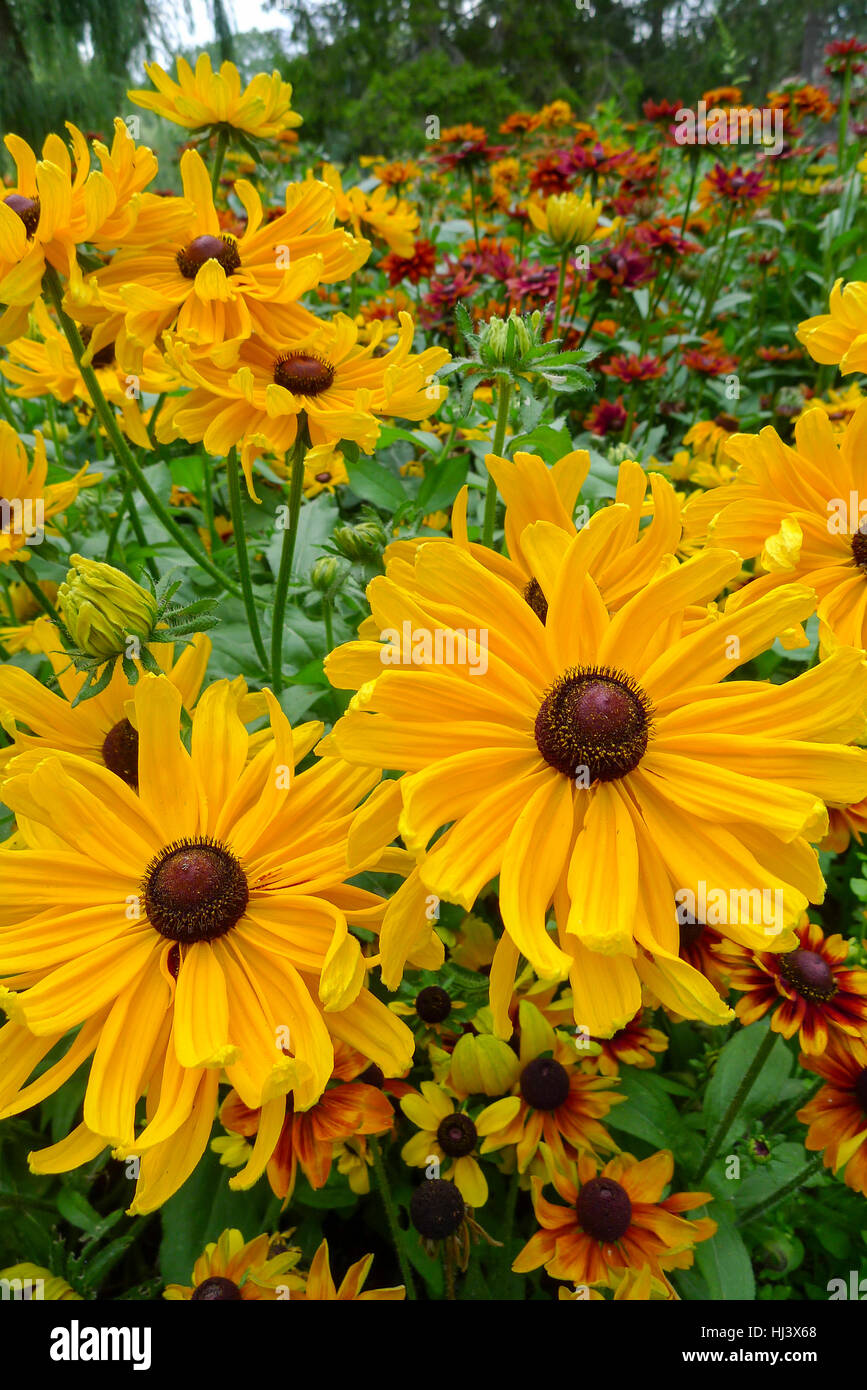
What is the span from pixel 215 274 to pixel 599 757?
803 mm

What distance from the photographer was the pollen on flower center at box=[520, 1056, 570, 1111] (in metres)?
1.11

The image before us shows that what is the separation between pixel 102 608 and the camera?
0.94 metres

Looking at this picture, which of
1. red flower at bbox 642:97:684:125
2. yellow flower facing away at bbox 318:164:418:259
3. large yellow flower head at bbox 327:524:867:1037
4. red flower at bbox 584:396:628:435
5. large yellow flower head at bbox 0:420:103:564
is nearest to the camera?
large yellow flower head at bbox 327:524:867:1037

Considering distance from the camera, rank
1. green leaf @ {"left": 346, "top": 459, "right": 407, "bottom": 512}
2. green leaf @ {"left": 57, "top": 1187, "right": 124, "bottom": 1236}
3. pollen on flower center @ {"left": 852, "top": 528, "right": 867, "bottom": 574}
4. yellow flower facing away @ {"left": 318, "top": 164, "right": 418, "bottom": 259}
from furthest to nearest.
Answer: yellow flower facing away @ {"left": 318, "top": 164, "right": 418, "bottom": 259} < green leaf @ {"left": 346, "top": 459, "right": 407, "bottom": 512} < green leaf @ {"left": 57, "top": 1187, "right": 124, "bottom": 1236} < pollen on flower center @ {"left": 852, "top": 528, "right": 867, "bottom": 574}

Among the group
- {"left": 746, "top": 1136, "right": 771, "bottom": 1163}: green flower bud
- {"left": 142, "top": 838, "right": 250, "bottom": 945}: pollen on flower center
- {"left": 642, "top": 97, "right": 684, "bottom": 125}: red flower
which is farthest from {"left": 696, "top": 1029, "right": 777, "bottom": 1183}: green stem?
{"left": 642, "top": 97, "right": 684, "bottom": 125}: red flower

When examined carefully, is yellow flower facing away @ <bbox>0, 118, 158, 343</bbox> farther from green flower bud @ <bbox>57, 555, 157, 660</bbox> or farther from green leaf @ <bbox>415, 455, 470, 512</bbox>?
green leaf @ <bbox>415, 455, 470, 512</bbox>

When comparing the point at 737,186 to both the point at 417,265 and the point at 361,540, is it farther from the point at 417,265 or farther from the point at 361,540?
the point at 361,540

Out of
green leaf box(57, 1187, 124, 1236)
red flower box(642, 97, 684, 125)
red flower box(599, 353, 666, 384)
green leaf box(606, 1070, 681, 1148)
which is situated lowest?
green leaf box(57, 1187, 124, 1236)

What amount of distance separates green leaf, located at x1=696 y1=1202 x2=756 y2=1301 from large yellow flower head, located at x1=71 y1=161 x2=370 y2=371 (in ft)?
4.34

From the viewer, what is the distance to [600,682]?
2.58 feet

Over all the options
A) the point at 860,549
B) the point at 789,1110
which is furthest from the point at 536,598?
the point at 789,1110

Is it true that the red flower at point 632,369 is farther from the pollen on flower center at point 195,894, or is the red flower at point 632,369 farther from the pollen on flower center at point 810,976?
the pollen on flower center at point 195,894

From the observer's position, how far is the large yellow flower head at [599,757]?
69 cm
